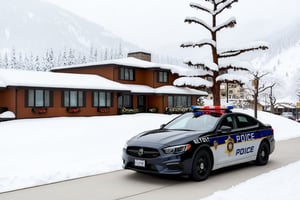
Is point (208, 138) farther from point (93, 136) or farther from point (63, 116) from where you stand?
point (63, 116)

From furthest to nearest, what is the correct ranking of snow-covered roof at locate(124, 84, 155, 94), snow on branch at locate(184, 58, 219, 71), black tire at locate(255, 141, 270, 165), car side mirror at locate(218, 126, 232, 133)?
snow-covered roof at locate(124, 84, 155, 94), snow on branch at locate(184, 58, 219, 71), black tire at locate(255, 141, 270, 165), car side mirror at locate(218, 126, 232, 133)

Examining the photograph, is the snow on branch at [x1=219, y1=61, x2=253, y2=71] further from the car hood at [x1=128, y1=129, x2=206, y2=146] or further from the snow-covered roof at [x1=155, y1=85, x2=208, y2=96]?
the car hood at [x1=128, y1=129, x2=206, y2=146]

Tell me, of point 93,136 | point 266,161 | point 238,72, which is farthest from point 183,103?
point 266,161

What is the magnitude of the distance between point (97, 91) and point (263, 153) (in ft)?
65.1

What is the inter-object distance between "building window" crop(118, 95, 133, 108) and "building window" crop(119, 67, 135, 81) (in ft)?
5.85

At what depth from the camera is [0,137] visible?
15.8 metres

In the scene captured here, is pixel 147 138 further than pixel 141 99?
No

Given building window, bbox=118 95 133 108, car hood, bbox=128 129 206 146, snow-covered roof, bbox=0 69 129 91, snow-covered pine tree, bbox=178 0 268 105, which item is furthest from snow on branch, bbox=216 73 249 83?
car hood, bbox=128 129 206 146

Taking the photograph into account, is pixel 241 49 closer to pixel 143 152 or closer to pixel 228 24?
pixel 228 24

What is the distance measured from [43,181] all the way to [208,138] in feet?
12.2

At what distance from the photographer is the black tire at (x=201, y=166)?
26.3 feet

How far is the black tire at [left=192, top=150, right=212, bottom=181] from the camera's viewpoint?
316 inches

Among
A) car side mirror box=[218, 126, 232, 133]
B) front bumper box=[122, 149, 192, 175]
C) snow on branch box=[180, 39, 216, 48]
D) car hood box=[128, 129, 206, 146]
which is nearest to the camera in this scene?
front bumper box=[122, 149, 192, 175]

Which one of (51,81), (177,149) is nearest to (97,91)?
(51,81)
